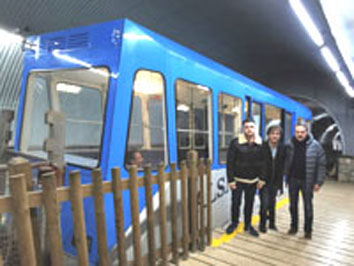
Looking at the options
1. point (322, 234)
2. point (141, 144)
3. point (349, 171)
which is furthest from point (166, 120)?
point (349, 171)

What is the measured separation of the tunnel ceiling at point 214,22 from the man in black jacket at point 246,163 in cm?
179

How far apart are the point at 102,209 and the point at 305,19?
3.51 meters

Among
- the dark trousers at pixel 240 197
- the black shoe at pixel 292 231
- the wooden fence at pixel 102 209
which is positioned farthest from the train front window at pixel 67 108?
the black shoe at pixel 292 231

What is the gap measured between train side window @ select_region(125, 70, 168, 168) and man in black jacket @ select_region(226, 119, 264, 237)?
1051mm

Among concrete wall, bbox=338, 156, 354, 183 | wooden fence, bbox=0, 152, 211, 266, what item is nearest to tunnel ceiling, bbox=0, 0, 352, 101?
wooden fence, bbox=0, 152, 211, 266

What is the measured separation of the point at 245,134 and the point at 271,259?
143cm

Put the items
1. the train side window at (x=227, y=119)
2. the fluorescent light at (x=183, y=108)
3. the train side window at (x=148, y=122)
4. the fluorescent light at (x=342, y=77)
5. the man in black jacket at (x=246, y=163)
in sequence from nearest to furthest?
the train side window at (x=148, y=122), the fluorescent light at (x=183, y=108), the man in black jacket at (x=246, y=163), the train side window at (x=227, y=119), the fluorescent light at (x=342, y=77)

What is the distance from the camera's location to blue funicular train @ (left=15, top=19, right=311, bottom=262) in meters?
2.33

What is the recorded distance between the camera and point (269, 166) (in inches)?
140

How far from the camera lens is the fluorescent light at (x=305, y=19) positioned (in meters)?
3.21

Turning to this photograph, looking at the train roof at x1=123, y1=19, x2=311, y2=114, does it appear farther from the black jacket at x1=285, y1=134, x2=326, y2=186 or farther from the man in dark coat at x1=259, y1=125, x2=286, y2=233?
the black jacket at x1=285, y1=134, x2=326, y2=186

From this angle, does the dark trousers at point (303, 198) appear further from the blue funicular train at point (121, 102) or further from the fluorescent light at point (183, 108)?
the fluorescent light at point (183, 108)

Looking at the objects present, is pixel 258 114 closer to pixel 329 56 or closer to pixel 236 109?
pixel 236 109

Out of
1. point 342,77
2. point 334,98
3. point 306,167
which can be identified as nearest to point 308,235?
point 306,167
